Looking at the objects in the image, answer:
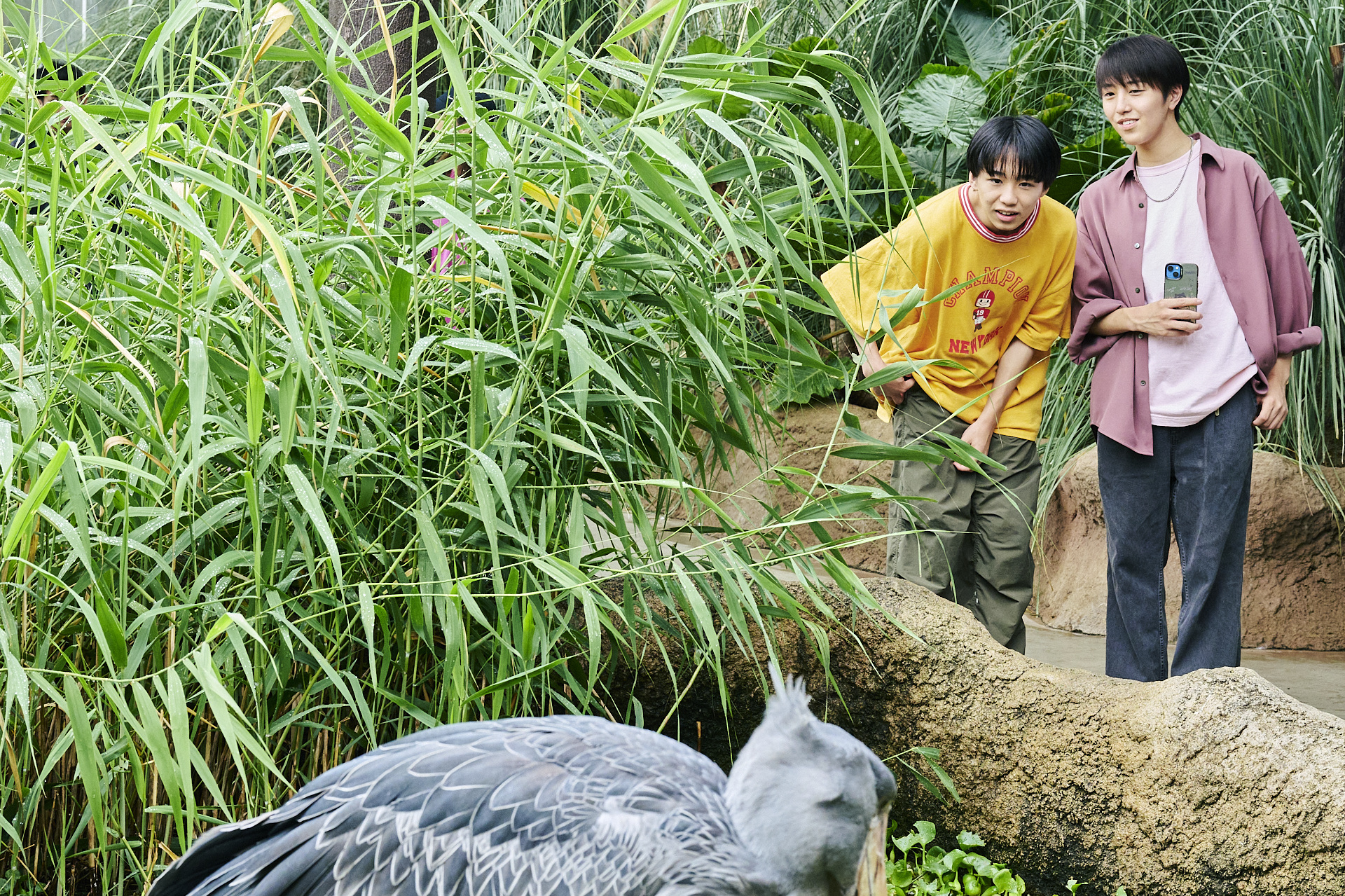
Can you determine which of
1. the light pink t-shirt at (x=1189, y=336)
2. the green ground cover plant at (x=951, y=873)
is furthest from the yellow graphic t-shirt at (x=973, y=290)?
the green ground cover plant at (x=951, y=873)

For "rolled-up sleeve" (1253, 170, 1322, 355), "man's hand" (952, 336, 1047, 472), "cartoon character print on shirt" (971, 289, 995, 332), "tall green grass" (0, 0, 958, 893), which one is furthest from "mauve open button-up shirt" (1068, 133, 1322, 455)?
"tall green grass" (0, 0, 958, 893)

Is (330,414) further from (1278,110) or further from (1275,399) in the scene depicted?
(1278,110)

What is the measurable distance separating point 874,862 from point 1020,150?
2160 mm

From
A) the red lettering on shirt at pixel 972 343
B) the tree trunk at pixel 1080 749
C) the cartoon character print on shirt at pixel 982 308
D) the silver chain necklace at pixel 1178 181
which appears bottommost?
the tree trunk at pixel 1080 749

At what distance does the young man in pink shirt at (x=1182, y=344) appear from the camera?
9.80 feet

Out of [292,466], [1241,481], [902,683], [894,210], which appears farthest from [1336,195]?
[292,466]

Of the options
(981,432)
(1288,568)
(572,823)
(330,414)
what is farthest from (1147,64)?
(572,823)

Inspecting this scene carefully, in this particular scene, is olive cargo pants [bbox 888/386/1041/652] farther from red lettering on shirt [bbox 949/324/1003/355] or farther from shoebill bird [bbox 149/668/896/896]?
shoebill bird [bbox 149/668/896/896]

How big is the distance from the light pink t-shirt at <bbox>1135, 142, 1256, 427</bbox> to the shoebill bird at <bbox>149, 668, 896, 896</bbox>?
78.1 inches

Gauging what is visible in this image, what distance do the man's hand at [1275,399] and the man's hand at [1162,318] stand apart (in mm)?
216

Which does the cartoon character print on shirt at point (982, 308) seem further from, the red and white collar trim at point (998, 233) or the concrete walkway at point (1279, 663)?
the concrete walkway at point (1279, 663)

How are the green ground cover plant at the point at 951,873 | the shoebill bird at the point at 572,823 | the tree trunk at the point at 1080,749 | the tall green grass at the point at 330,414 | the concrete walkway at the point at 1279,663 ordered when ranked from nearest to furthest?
the shoebill bird at the point at 572,823
the tall green grass at the point at 330,414
the tree trunk at the point at 1080,749
the green ground cover plant at the point at 951,873
the concrete walkway at the point at 1279,663

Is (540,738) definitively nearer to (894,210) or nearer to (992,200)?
(992,200)

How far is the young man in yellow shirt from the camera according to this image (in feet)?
10.1
